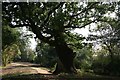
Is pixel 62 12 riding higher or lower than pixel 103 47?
higher

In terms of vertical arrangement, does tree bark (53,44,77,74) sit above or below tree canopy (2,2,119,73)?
below

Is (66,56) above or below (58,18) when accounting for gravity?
below

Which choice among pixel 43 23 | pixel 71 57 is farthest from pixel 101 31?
pixel 43 23

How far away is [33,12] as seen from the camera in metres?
16.8

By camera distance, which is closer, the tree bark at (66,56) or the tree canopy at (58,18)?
the tree canopy at (58,18)

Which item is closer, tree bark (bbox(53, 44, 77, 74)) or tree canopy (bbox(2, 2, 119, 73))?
tree canopy (bbox(2, 2, 119, 73))

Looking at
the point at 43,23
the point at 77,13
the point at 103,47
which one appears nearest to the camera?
the point at 43,23

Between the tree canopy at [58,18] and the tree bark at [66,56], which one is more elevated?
the tree canopy at [58,18]

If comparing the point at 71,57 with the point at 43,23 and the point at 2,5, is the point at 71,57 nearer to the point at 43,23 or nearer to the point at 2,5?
the point at 43,23

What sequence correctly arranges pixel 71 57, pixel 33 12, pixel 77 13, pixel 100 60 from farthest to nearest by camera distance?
pixel 100 60, pixel 71 57, pixel 77 13, pixel 33 12

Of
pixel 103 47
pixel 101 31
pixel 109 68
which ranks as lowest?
pixel 109 68

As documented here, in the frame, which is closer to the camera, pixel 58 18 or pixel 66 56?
pixel 58 18

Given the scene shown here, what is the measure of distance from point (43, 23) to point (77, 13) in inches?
127

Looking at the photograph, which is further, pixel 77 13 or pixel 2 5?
pixel 77 13
